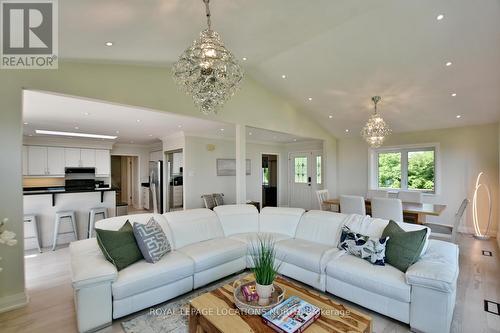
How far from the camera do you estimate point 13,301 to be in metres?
2.38

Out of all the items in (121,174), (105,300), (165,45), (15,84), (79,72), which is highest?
(165,45)

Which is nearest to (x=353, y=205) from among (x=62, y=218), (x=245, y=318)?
(x=245, y=318)

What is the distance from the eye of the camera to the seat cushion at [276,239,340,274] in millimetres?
2596

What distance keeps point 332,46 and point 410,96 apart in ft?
6.79

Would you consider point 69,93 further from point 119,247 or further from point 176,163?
point 176,163

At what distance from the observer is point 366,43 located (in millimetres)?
3385

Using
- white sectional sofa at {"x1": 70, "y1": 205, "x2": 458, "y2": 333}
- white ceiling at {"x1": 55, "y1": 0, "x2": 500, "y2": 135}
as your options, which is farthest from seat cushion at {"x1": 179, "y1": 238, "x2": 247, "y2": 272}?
white ceiling at {"x1": 55, "y1": 0, "x2": 500, "y2": 135}

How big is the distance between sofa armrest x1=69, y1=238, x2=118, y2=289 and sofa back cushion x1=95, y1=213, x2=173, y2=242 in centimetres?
34

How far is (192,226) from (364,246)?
217cm

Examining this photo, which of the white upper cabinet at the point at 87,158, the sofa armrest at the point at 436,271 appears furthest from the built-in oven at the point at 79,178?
the sofa armrest at the point at 436,271

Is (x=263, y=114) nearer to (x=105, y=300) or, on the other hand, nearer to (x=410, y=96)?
(x=410, y=96)

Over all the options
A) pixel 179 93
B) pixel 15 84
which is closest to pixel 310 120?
pixel 179 93

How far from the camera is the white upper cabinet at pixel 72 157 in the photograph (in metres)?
6.57

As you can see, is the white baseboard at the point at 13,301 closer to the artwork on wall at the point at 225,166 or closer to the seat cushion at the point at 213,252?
the seat cushion at the point at 213,252
